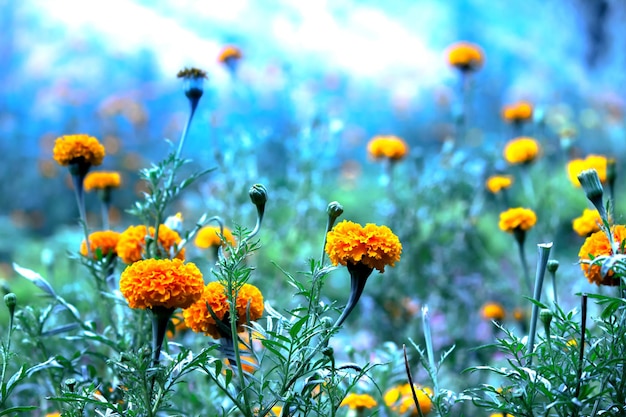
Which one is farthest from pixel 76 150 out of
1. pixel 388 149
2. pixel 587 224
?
pixel 388 149

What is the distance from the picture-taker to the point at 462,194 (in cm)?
181

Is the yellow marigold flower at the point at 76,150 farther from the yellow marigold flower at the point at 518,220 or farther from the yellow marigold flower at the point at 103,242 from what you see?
the yellow marigold flower at the point at 518,220

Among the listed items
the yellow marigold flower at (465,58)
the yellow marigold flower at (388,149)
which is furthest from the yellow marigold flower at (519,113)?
the yellow marigold flower at (388,149)

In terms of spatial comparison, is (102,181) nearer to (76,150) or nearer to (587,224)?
(76,150)

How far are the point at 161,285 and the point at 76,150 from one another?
326 millimetres

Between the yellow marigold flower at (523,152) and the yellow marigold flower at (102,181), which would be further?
the yellow marigold flower at (523,152)

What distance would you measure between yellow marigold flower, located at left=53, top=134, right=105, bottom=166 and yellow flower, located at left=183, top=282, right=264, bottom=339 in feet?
0.97

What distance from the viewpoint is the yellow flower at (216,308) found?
25.9 inches

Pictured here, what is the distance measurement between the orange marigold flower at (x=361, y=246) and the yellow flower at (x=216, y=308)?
0.33 ft

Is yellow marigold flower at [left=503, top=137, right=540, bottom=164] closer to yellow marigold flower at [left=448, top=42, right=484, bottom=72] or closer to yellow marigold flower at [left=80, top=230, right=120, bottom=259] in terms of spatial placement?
yellow marigold flower at [left=448, top=42, right=484, bottom=72]

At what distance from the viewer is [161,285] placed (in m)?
0.62

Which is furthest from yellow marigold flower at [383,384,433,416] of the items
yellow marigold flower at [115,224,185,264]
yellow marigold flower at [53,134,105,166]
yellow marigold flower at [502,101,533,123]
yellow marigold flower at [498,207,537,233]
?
yellow marigold flower at [502,101,533,123]

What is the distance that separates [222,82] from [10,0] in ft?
3.79

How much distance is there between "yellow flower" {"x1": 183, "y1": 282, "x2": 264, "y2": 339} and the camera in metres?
0.66
